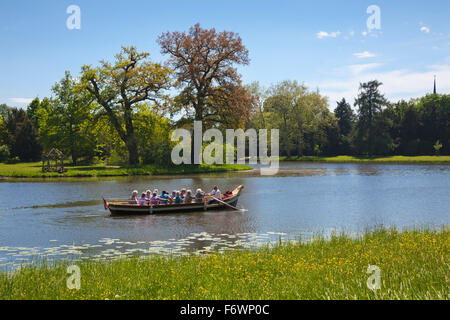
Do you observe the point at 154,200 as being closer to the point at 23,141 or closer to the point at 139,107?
the point at 139,107

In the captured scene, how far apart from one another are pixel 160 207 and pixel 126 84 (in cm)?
3716

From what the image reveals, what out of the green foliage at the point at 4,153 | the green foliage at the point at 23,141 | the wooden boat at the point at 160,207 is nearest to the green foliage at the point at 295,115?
the green foliage at the point at 23,141

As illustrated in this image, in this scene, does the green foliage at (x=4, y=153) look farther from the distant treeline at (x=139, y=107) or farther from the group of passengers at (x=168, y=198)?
the group of passengers at (x=168, y=198)

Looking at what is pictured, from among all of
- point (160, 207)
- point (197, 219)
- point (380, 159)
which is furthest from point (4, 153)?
point (380, 159)

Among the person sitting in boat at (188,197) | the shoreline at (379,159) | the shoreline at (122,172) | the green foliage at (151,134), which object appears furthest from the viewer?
the shoreline at (379,159)

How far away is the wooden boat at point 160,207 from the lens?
25.5 m

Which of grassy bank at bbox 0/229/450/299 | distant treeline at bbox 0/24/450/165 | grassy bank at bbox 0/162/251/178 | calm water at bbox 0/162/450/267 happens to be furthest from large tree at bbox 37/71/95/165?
grassy bank at bbox 0/229/450/299

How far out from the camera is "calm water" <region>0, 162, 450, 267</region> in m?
17.0

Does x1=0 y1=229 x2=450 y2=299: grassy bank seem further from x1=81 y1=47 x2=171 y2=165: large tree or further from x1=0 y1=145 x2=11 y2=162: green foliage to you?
x1=0 y1=145 x2=11 y2=162: green foliage

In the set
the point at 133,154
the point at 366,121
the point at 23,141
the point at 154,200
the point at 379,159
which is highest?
the point at 366,121

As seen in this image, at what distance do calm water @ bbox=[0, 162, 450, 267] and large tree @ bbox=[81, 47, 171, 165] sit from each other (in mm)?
24007

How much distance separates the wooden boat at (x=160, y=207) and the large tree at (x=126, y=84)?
3403cm

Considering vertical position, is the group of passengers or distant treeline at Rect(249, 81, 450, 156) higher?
distant treeline at Rect(249, 81, 450, 156)

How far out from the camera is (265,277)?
9.60 m
